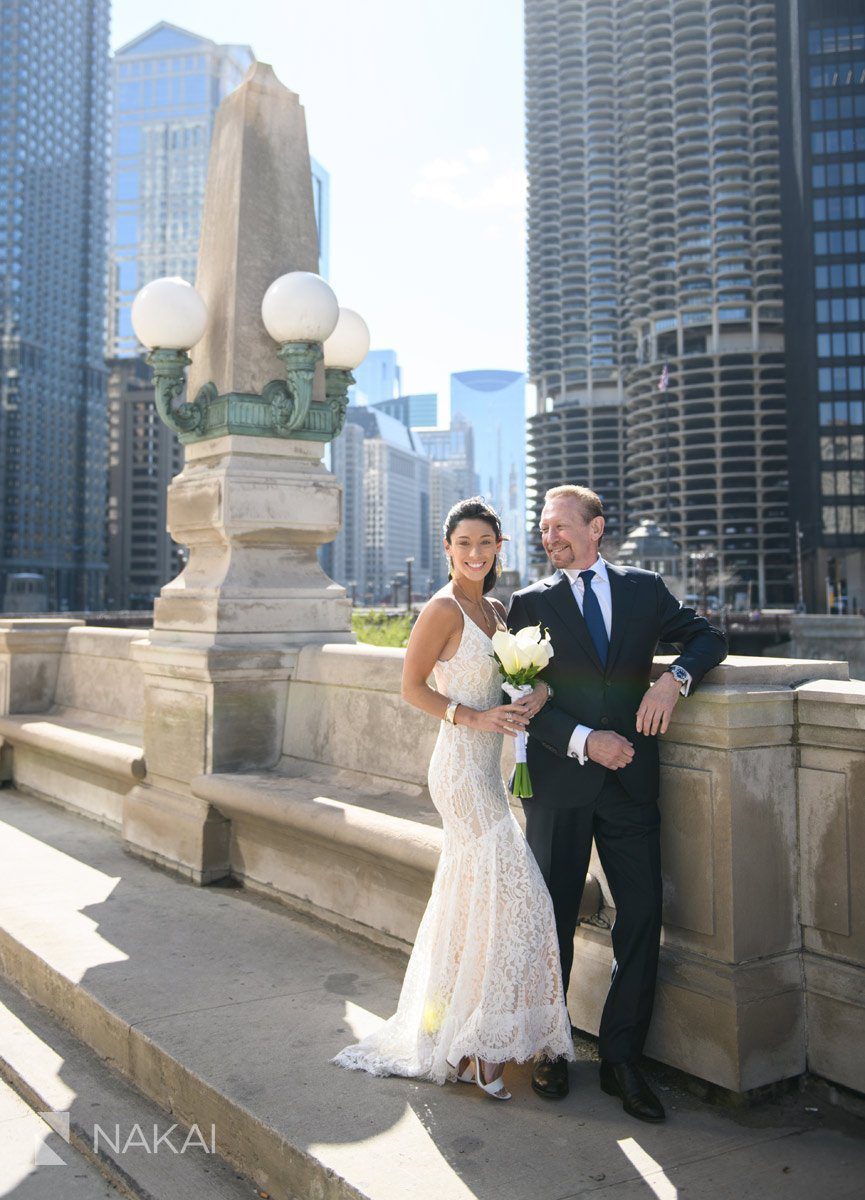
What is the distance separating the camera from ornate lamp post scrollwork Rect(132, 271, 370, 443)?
20.8 feet

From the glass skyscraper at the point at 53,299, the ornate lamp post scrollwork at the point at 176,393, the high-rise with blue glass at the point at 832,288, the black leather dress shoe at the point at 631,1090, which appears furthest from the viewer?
the glass skyscraper at the point at 53,299

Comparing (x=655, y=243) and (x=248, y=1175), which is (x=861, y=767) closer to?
(x=248, y=1175)

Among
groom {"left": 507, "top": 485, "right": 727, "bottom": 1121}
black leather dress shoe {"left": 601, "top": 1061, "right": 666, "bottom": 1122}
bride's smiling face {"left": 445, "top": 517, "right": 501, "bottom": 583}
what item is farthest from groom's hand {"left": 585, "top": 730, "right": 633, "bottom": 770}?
black leather dress shoe {"left": 601, "top": 1061, "right": 666, "bottom": 1122}

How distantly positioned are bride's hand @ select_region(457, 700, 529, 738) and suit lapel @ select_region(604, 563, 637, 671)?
14.1 inches

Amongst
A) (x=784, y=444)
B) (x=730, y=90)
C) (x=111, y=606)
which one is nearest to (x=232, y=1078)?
(x=784, y=444)

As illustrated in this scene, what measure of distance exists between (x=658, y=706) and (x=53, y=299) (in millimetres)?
162688

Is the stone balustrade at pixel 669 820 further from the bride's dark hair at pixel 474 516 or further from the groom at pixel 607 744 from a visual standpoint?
the bride's dark hair at pixel 474 516

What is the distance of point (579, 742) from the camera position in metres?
3.32

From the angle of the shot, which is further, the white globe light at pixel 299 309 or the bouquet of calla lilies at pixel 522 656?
the white globe light at pixel 299 309

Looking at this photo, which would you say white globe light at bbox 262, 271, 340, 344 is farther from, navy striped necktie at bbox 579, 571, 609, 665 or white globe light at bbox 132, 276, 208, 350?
navy striped necktie at bbox 579, 571, 609, 665

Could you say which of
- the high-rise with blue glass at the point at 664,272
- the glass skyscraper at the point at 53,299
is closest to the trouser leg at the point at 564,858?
the high-rise with blue glass at the point at 664,272

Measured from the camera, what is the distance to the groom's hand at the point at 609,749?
3.29m

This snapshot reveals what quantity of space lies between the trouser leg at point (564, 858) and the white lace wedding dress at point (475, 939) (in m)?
0.06

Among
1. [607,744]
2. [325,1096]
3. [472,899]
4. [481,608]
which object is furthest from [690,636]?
[325,1096]
